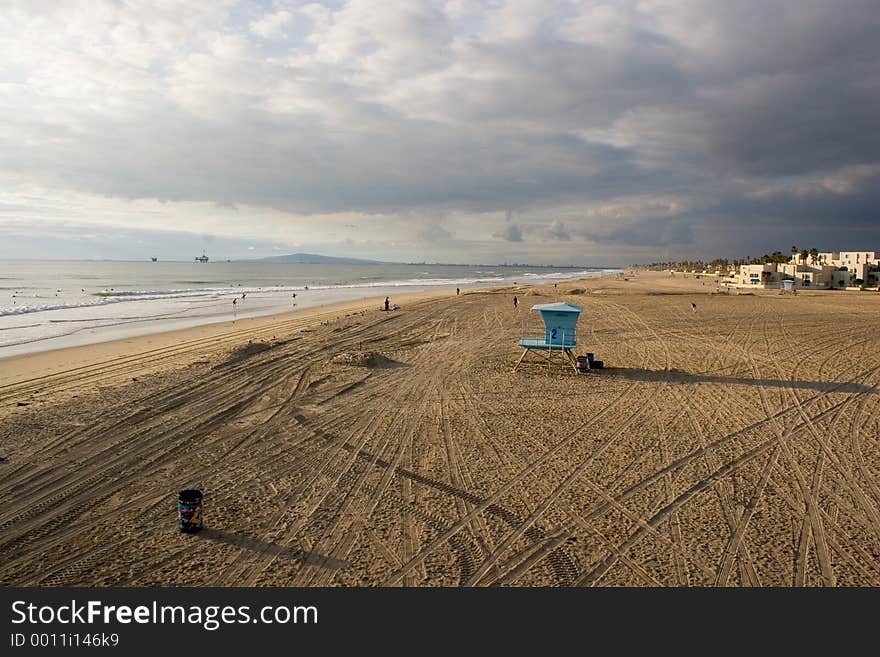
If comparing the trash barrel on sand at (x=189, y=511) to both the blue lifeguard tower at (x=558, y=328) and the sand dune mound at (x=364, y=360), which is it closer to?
the sand dune mound at (x=364, y=360)

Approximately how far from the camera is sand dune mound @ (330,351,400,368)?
13.8 metres

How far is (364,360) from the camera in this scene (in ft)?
45.7

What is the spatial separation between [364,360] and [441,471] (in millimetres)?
7220

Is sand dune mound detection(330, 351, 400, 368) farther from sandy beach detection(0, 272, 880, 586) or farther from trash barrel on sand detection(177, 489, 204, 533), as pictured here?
trash barrel on sand detection(177, 489, 204, 533)

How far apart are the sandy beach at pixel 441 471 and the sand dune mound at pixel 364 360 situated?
70 mm

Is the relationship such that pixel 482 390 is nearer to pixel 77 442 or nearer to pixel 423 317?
pixel 77 442

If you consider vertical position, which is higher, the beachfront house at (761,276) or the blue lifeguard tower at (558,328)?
the beachfront house at (761,276)

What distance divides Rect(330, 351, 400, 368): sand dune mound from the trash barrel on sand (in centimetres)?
829

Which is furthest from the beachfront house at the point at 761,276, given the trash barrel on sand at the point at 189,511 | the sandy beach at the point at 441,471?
the trash barrel on sand at the point at 189,511

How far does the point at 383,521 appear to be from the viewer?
5.70m

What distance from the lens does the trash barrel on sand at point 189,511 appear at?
5.39 metres

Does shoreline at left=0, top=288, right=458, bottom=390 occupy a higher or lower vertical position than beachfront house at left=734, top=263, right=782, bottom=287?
lower

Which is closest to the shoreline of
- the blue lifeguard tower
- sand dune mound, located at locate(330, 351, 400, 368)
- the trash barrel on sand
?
sand dune mound, located at locate(330, 351, 400, 368)

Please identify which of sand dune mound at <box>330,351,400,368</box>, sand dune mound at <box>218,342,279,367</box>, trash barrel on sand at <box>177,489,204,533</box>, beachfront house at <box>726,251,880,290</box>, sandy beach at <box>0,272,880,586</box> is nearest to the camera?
sandy beach at <box>0,272,880,586</box>
